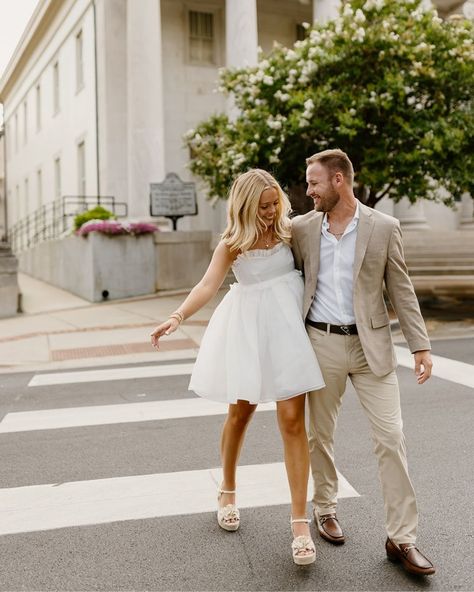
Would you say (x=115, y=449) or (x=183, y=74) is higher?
(x=183, y=74)

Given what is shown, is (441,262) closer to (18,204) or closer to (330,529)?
(330,529)

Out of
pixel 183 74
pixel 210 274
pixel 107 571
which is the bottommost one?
pixel 107 571

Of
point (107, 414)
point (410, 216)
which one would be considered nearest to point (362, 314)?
point (107, 414)

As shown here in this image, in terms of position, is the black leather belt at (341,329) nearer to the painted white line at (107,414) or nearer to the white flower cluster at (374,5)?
the painted white line at (107,414)

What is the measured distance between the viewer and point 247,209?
3500 millimetres

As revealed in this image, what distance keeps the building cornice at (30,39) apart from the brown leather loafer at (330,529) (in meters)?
28.5

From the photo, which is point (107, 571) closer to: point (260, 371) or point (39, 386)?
point (260, 371)

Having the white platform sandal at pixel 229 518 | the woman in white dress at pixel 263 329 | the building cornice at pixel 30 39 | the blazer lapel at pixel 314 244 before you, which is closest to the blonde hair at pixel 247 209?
the woman in white dress at pixel 263 329

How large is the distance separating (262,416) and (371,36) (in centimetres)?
886

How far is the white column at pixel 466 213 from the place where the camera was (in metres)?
28.3

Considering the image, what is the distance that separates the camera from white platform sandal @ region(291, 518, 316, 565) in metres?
3.34

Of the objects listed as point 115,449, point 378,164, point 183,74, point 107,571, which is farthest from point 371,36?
point 183,74

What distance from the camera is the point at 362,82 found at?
516 inches

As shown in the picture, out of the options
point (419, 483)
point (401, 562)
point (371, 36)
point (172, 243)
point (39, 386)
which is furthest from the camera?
point (172, 243)
